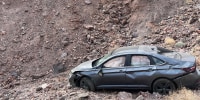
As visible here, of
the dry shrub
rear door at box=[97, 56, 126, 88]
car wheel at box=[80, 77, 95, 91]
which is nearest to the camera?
the dry shrub

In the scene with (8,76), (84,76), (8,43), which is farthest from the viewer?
(8,43)

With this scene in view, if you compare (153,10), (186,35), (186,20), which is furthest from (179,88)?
(153,10)

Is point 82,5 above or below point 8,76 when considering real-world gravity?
above

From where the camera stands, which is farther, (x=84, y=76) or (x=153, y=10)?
(x=153, y=10)

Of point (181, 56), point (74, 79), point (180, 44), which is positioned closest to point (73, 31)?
point (180, 44)

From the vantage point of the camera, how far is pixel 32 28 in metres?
18.8

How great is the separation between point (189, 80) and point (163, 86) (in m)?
0.80

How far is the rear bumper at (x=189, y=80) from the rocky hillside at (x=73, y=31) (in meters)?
3.72

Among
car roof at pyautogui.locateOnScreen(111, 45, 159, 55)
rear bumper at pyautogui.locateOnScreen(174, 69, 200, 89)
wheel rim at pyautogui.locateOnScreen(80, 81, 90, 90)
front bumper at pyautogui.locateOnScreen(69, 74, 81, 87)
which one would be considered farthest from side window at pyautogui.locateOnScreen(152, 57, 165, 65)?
front bumper at pyautogui.locateOnScreen(69, 74, 81, 87)

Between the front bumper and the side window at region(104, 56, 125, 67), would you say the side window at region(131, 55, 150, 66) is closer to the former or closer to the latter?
the side window at region(104, 56, 125, 67)

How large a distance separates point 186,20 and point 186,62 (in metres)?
8.42

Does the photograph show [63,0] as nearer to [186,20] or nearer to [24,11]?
[24,11]

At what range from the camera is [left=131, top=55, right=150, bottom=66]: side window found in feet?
35.6

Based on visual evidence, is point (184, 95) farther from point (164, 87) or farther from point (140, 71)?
point (140, 71)
